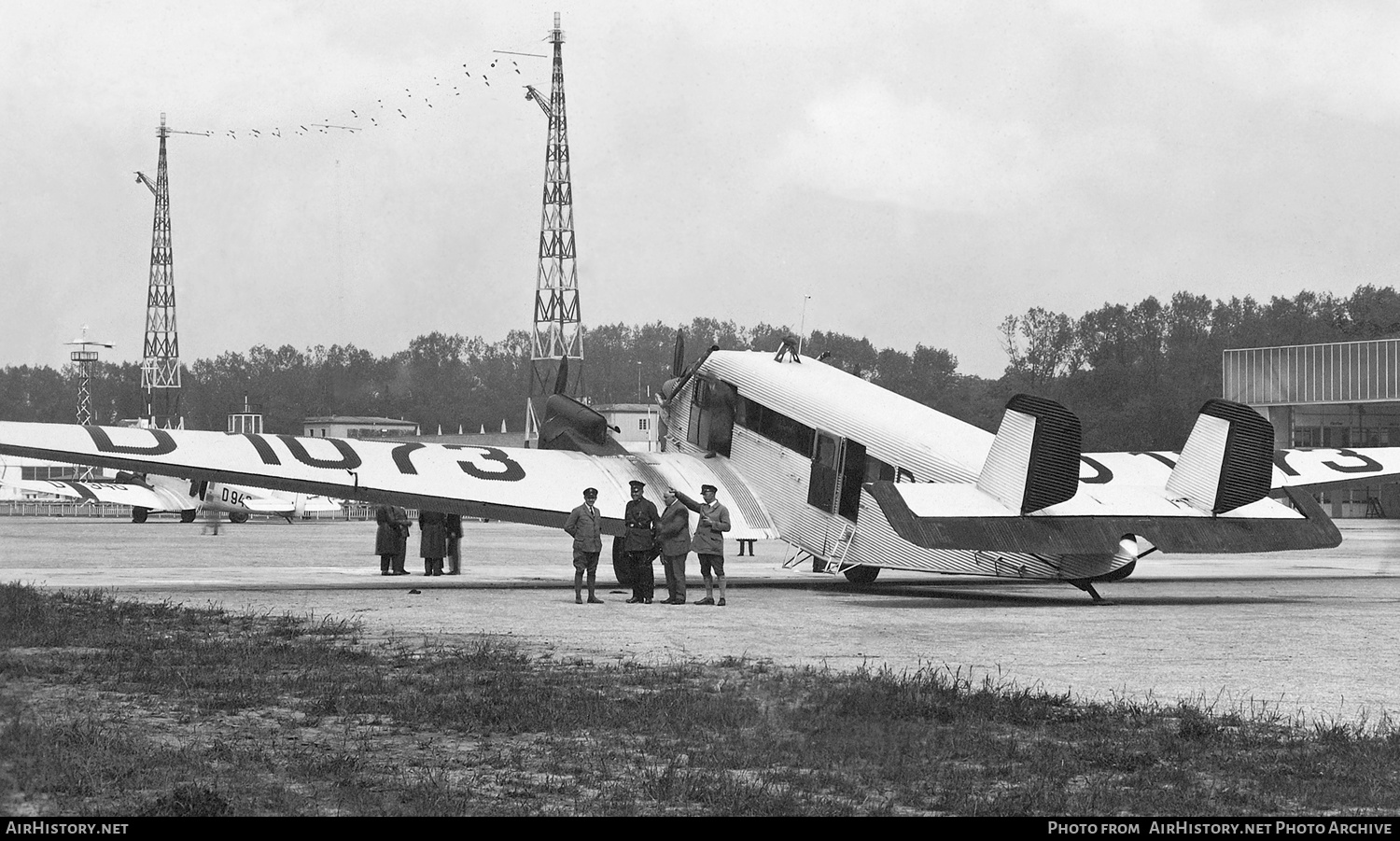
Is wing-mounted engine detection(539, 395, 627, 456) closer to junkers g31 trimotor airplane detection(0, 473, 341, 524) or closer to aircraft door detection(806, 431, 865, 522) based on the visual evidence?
aircraft door detection(806, 431, 865, 522)

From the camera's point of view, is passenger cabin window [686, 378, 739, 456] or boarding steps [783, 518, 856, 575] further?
passenger cabin window [686, 378, 739, 456]

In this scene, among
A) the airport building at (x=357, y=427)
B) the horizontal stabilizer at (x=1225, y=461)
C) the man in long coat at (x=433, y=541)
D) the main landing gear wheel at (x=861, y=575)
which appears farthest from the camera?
the airport building at (x=357, y=427)

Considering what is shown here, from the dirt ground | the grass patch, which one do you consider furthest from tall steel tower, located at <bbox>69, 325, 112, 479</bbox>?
the grass patch

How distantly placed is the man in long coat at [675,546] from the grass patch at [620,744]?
25.0 feet

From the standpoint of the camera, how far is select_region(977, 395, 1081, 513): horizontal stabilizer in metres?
18.9

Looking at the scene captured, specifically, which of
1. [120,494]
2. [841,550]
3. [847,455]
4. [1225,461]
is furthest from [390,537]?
[120,494]

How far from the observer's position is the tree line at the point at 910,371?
7081 centimetres

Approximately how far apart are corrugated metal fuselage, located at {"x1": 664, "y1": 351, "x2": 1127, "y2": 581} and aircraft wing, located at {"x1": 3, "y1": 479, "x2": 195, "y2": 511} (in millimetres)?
46684

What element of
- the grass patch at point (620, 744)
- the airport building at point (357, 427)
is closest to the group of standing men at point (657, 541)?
the grass patch at point (620, 744)

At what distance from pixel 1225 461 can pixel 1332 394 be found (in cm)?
5404

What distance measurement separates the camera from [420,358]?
103438 mm

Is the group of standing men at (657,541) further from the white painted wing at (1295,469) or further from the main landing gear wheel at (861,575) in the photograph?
the white painted wing at (1295,469)
